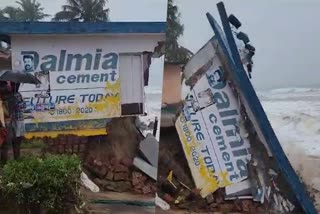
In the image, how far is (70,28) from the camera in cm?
292

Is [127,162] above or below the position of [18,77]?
below

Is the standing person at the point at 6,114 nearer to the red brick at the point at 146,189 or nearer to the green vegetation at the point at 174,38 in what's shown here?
the red brick at the point at 146,189

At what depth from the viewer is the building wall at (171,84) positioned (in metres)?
2.76

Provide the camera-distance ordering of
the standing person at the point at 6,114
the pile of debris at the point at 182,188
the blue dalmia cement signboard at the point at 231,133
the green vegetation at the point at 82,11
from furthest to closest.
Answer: the standing person at the point at 6,114 → the green vegetation at the point at 82,11 → the pile of debris at the point at 182,188 → the blue dalmia cement signboard at the point at 231,133

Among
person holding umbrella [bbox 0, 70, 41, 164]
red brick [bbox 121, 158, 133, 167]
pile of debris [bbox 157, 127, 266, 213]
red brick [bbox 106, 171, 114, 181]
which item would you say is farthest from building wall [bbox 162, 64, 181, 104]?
person holding umbrella [bbox 0, 70, 41, 164]

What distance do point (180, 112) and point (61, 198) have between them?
880mm

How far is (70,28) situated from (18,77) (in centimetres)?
41

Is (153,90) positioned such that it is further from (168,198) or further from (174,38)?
(168,198)

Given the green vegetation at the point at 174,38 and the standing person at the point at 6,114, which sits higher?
the green vegetation at the point at 174,38

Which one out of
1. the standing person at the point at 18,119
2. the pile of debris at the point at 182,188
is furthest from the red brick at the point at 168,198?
the standing person at the point at 18,119

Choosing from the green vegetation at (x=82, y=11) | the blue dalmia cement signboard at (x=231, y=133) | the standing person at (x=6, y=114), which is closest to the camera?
the blue dalmia cement signboard at (x=231, y=133)

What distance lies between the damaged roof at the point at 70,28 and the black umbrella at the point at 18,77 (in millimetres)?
227

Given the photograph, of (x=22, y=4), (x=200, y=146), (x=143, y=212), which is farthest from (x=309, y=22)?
(x=22, y=4)

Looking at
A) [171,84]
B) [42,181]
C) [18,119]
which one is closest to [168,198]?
[171,84]
